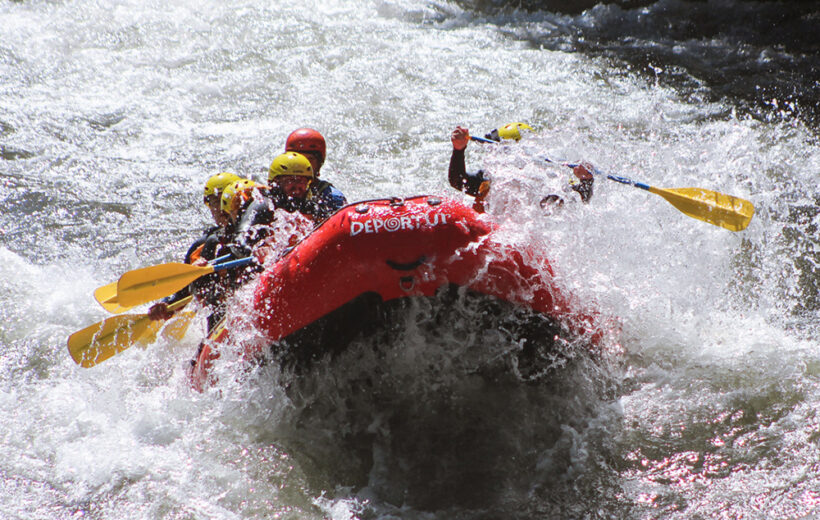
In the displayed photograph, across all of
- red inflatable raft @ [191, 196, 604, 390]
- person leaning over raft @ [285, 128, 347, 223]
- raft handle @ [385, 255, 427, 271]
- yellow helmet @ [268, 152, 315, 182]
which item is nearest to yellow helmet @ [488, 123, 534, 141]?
person leaning over raft @ [285, 128, 347, 223]

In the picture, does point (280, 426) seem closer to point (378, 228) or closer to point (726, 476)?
point (378, 228)

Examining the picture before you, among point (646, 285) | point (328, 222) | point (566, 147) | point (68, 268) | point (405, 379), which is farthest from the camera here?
point (68, 268)

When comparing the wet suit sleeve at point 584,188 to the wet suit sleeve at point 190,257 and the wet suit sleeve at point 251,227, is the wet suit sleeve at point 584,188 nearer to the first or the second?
the wet suit sleeve at point 251,227

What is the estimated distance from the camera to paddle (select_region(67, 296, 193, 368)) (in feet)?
14.1

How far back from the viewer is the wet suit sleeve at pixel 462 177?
4641mm

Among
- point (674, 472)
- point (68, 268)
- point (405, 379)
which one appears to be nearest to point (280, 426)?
point (405, 379)

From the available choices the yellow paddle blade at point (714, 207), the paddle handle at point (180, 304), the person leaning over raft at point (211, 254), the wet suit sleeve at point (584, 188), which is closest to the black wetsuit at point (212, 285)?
the person leaning over raft at point (211, 254)

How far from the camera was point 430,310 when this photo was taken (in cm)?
375

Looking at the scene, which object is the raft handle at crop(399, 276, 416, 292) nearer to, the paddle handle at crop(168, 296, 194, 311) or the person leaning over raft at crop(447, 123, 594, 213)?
the person leaning over raft at crop(447, 123, 594, 213)

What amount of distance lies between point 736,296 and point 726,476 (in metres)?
1.81

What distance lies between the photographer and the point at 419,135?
794 centimetres

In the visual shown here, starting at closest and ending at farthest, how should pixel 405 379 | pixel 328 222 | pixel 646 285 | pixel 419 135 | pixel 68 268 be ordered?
pixel 328 222, pixel 405 379, pixel 646 285, pixel 68 268, pixel 419 135

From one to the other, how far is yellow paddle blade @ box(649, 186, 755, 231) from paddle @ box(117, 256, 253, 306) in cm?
250

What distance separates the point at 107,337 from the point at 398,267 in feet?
6.46
